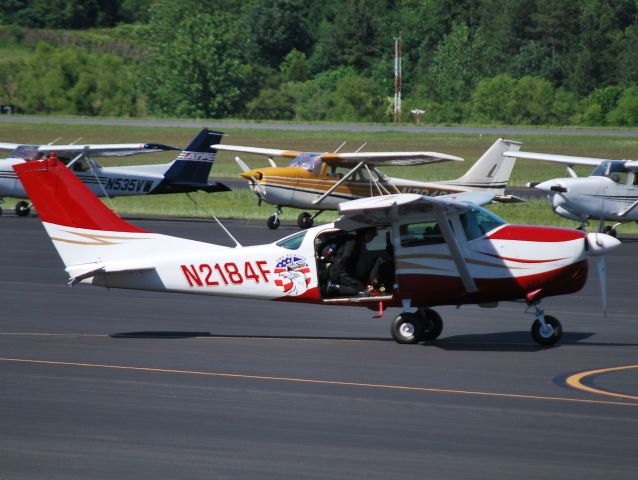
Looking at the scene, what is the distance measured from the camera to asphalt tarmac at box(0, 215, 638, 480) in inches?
332

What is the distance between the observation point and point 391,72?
92188 mm

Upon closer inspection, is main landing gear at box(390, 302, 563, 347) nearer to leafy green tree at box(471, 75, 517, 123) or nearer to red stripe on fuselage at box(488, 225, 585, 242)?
red stripe on fuselage at box(488, 225, 585, 242)

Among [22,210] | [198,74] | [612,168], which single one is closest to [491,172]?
[612,168]

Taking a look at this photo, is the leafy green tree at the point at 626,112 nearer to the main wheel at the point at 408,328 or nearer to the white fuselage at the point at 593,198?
the white fuselage at the point at 593,198

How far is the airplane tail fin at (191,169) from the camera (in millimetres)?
33812

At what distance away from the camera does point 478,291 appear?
1368cm

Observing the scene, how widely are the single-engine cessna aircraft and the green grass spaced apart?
20.4 meters

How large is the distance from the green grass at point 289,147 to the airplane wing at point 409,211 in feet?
68.2

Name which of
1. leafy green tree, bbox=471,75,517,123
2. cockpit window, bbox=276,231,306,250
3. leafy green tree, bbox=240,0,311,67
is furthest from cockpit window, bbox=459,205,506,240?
leafy green tree, bbox=240,0,311,67

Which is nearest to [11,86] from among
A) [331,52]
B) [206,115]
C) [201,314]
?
[206,115]

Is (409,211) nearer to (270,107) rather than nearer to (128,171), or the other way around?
(128,171)

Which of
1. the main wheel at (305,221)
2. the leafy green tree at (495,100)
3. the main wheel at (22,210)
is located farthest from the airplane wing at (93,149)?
the leafy green tree at (495,100)

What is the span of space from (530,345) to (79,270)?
5.31m

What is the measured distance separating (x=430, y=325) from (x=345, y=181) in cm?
1702
